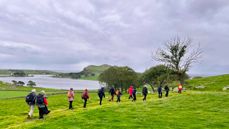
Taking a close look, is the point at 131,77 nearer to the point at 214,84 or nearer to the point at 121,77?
the point at 121,77

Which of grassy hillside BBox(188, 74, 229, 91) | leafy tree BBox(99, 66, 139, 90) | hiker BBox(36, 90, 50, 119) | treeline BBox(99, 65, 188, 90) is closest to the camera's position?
hiker BBox(36, 90, 50, 119)

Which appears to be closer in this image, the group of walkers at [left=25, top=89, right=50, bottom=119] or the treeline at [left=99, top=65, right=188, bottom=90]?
the group of walkers at [left=25, top=89, right=50, bottom=119]

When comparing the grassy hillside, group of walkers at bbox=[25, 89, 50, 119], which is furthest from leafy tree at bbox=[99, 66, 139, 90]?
group of walkers at bbox=[25, 89, 50, 119]

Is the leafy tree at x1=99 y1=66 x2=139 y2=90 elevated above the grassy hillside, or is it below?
above

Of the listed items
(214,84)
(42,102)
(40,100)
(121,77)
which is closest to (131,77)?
(121,77)

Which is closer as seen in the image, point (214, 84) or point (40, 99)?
point (40, 99)

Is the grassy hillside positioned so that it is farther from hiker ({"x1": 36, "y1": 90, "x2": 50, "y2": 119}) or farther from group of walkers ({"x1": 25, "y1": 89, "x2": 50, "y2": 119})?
group of walkers ({"x1": 25, "y1": 89, "x2": 50, "y2": 119})

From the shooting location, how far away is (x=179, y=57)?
302ft

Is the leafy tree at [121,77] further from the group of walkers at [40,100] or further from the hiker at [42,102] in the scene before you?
the hiker at [42,102]

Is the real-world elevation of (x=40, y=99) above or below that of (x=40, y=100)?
above

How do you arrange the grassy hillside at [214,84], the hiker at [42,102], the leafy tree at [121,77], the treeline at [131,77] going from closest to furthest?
the hiker at [42,102]
the grassy hillside at [214,84]
the treeline at [131,77]
the leafy tree at [121,77]

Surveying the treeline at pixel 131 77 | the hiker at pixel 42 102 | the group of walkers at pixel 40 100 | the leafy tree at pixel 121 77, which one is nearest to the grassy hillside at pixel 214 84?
the treeline at pixel 131 77

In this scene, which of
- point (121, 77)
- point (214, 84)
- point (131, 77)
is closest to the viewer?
point (214, 84)

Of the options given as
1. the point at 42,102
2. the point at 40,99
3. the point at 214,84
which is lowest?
the point at 42,102
